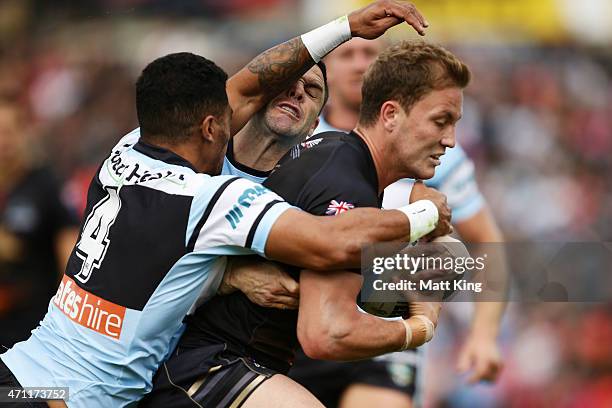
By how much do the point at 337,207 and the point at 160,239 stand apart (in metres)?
0.71

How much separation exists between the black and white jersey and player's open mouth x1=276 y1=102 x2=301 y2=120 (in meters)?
0.63

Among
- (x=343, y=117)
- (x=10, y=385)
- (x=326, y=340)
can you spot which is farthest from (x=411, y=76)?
(x=343, y=117)

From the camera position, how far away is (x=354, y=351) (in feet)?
14.5

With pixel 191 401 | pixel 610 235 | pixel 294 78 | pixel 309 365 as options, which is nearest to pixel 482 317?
pixel 309 365

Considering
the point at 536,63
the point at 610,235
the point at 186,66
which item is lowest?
the point at 186,66

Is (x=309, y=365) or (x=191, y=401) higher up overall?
(x=309, y=365)

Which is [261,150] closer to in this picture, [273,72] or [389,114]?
[273,72]

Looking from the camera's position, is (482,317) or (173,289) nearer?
(173,289)

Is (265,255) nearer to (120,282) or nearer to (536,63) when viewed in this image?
(120,282)

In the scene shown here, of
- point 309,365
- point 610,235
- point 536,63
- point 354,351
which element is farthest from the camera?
point 536,63

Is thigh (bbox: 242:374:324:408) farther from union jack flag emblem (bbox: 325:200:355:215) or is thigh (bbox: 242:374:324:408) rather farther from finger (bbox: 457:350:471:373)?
finger (bbox: 457:350:471:373)

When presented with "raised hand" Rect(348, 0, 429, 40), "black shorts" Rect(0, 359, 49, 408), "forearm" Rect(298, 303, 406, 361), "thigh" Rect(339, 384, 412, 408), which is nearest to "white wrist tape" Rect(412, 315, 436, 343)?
"forearm" Rect(298, 303, 406, 361)

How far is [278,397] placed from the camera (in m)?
4.50

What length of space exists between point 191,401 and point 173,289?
1.57 ft
